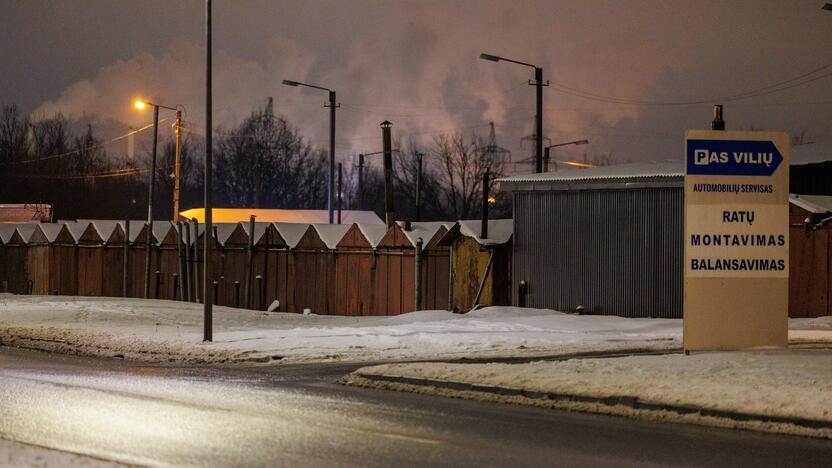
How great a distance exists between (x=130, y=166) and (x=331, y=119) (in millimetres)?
64189

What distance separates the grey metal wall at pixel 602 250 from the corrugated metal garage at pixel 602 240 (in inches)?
1.1

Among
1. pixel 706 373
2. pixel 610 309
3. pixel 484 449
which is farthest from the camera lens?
pixel 610 309

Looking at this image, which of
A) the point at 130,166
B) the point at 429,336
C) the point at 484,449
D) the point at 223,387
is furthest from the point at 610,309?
the point at 130,166

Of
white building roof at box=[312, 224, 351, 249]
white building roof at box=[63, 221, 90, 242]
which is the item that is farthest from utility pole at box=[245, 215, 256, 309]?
white building roof at box=[63, 221, 90, 242]

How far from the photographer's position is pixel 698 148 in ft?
54.2

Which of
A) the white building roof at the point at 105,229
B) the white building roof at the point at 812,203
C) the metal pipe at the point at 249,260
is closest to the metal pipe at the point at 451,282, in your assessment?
the metal pipe at the point at 249,260

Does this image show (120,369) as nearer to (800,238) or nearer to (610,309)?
(610,309)

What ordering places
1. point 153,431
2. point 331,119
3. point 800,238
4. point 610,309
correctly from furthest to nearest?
point 331,119, point 610,309, point 800,238, point 153,431

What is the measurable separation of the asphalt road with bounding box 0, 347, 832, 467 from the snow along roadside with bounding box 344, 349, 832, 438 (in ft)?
1.60

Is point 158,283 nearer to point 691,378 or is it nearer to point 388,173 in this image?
point 388,173

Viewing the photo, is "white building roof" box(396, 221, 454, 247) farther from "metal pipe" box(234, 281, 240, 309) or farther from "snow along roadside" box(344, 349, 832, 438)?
"snow along roadside" box(344, 349, 832, 438)

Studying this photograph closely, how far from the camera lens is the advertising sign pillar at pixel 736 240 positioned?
16578mm

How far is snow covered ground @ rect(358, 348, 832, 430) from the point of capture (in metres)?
11.9

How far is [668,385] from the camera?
13156mm
